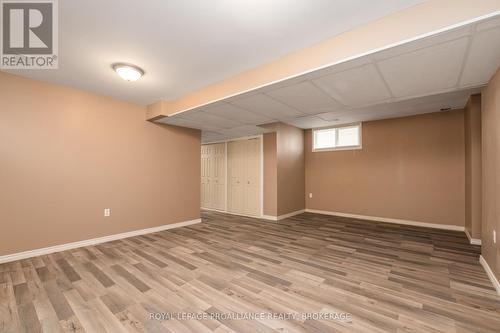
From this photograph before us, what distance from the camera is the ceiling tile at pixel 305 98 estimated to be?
2.67m

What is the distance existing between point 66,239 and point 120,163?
1.41 m

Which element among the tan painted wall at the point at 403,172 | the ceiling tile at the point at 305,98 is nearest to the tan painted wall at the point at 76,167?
the ceiling tile at the point at 305,98

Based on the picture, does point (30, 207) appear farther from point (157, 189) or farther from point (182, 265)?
point (182, 265)

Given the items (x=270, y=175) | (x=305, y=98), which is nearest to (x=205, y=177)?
(x=270, y=175)

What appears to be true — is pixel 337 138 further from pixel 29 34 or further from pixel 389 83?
pixel 29 34

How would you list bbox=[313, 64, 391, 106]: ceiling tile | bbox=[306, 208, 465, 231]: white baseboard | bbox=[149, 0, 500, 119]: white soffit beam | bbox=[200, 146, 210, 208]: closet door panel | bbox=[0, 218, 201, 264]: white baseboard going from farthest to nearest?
bbox=[200, 146, 210, 208]: closet door panel → bbox=[306, 208, 465, 231]: white baseboard → bbox=[0, 218, 201, 264]: white baseboard → bbox=[313, 64, 391, 106]: ceiling tile → bbox=[149, 0, 500, 119]: white soffit beam

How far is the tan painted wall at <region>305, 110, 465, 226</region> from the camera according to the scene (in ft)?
14.4

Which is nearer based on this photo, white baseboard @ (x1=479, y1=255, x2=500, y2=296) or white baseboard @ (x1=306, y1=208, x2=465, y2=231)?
white baseboard @ (x1=479, y1=255, x2=500, y2=296)

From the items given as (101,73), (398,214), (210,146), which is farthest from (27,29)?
(398,214)

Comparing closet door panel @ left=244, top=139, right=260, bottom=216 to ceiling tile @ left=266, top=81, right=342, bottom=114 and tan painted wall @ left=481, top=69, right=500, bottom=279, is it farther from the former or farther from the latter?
tan painted wall @ left=481, top=69, right=500, bottom=279

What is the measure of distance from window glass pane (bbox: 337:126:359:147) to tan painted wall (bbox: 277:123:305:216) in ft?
3.53

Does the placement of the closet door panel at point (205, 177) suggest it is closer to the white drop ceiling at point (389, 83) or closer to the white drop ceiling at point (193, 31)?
the white drop ceiling at point (389, 83)

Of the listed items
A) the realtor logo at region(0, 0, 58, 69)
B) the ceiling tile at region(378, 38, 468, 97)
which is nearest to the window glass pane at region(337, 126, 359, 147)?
the ceiling tile at region(378, 38, 468, 97)

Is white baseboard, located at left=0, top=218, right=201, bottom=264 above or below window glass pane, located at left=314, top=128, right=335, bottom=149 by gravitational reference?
below
